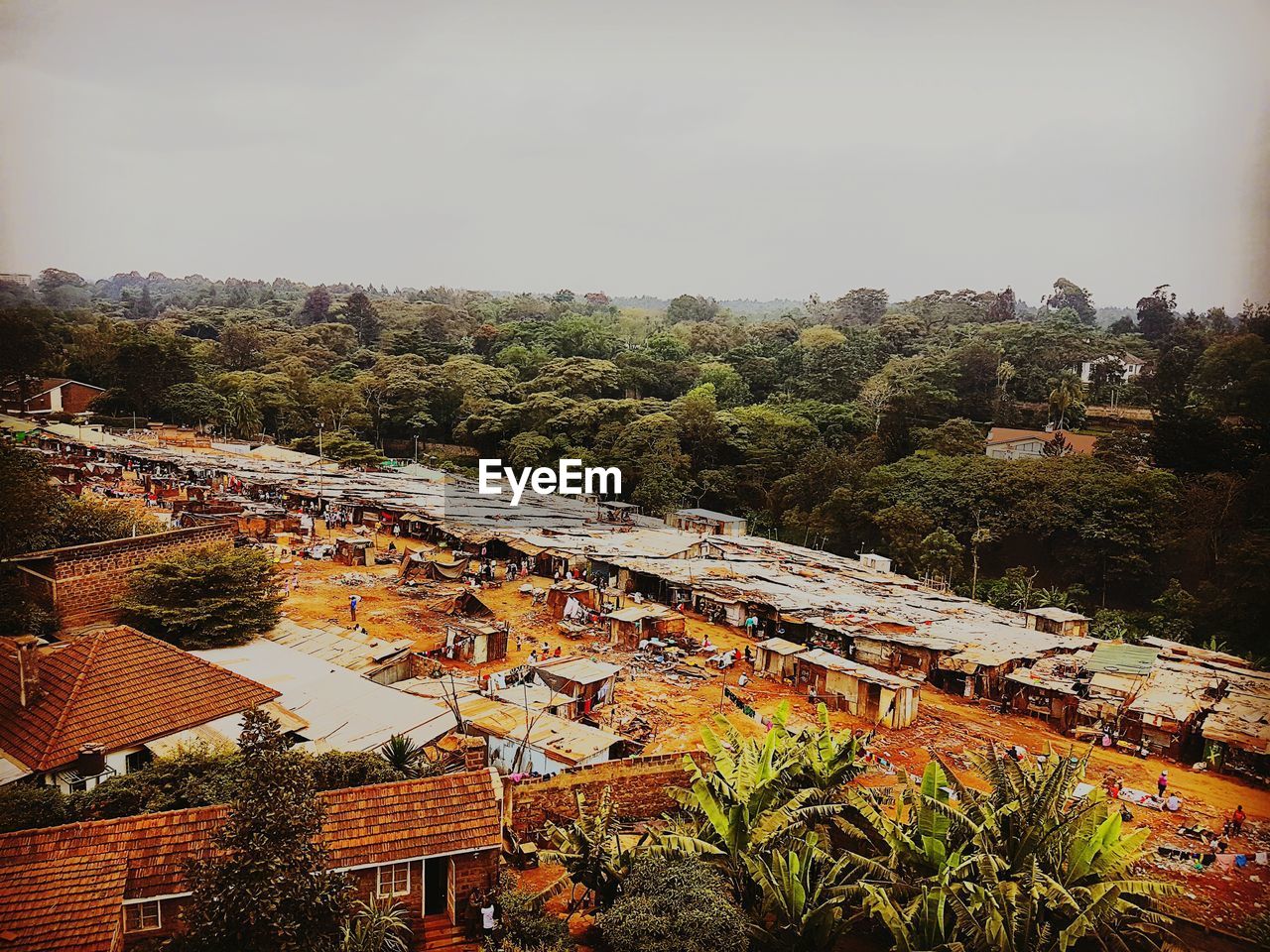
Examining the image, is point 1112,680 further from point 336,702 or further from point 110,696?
point 110,696

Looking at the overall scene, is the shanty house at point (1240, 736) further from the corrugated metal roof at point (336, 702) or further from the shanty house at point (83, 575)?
the shanty house at point (83, 575)

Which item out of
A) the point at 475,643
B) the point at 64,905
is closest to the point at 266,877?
the point at 64,905

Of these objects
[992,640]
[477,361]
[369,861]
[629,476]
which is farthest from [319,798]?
[477,361]

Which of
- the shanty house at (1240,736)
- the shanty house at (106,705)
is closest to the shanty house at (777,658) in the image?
the shanty house at (1240,736)

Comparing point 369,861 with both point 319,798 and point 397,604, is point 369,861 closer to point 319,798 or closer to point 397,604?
point 319,798

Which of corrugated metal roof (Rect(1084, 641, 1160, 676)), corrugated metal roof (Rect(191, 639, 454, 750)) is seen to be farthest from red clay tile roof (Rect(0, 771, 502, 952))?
corrugated metal roof (Rect(1084, 641, 1160, 676))
